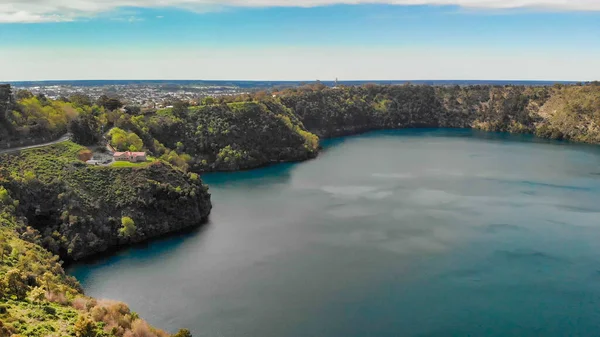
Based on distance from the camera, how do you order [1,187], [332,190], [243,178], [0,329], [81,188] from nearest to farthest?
[0,329] < [1,187] < [81,188] < [332,190] < [243,178]

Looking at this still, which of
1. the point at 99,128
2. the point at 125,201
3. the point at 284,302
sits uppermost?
the point at 99,128

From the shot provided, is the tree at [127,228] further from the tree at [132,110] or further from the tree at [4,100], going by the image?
the tree at [132,110]

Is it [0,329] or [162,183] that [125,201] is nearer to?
[162,183]

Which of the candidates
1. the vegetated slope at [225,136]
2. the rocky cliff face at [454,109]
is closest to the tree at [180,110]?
the vegetated slope at [225,136]

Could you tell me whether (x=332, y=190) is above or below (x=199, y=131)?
below

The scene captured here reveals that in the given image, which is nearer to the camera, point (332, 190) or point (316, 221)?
point (316, 221)

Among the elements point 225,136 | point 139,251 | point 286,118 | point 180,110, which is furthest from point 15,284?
point 286,118

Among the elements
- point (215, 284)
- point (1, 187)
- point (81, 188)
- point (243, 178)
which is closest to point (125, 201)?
point (81, 188)

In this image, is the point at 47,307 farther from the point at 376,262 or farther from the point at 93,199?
the point at 376,262

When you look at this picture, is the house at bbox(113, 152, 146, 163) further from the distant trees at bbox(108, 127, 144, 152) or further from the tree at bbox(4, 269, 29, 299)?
the tree at bbox(4, 269, 29, 299)
